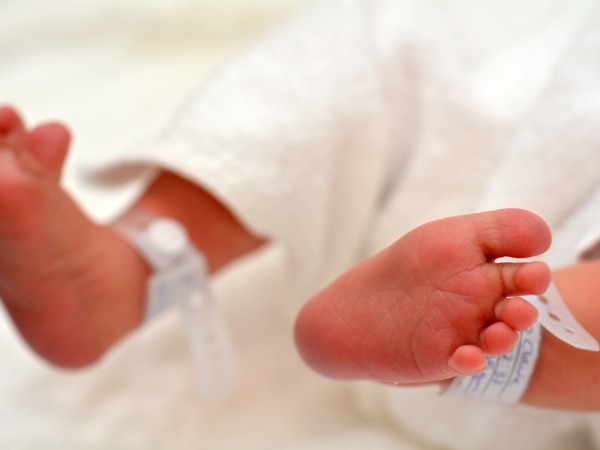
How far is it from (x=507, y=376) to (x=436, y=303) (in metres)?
0.07

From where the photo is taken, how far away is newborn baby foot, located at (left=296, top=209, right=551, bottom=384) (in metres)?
0.31

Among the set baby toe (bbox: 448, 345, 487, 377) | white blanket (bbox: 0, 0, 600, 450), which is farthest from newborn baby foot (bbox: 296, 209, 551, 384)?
white blanket (bbox: 0, 0, 600, 450)

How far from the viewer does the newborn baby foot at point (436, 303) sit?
308 millimetres

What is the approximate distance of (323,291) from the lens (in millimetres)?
389

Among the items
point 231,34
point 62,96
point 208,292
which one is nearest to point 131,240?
point 208,292

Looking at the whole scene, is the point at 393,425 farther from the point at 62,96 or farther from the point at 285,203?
the point at 62,96

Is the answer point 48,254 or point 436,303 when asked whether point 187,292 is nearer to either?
point 48,254

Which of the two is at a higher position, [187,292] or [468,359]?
[468,359]

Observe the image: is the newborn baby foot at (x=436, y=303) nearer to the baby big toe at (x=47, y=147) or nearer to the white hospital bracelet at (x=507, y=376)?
the white hospital bracelet at (x=507, y=376)

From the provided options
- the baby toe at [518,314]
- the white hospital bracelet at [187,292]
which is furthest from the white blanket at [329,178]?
the baby toe at [518,314]

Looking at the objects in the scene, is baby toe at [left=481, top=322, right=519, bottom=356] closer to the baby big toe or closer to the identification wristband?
the identification wristband

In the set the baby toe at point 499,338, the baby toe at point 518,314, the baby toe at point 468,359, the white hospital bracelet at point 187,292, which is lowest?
the white hospital bracelet at point 187,292

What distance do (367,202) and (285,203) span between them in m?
0.06

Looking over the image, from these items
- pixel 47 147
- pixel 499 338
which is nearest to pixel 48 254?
pixel 47 147
